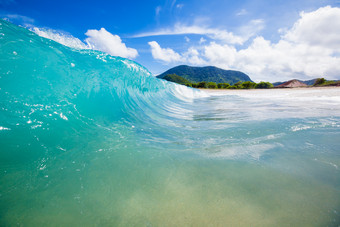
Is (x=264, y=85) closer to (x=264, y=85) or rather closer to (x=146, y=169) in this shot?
(x=264, y=85)

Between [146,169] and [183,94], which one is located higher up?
[183,94]

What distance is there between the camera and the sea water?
111 centimetres

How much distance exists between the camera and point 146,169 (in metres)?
1.71

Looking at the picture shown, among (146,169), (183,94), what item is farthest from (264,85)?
(146,169)

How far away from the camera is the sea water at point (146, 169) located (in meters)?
1.11

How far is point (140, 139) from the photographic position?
2742 mm

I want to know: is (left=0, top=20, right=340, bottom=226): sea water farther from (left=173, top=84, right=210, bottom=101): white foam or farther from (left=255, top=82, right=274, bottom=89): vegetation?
(left=255, top=82, right=274, bottom=89): vegetation

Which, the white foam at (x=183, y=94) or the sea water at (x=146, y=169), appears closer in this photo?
the sea water at (x=146, y=169)

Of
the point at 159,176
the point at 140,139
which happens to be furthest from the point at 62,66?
the point at 159,176

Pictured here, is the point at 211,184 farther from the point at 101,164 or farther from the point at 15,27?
the point at 15,27

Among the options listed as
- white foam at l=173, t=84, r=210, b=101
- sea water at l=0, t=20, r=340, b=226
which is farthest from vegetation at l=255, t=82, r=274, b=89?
sea water at l=0, t=20, r=340, b=226

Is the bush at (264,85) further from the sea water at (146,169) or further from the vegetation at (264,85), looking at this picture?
the sea water at (146,169)

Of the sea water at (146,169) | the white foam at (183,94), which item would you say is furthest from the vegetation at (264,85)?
the sea water at (146,169)

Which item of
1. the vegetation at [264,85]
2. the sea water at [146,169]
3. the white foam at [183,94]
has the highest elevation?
the vegetation at [264,85]
